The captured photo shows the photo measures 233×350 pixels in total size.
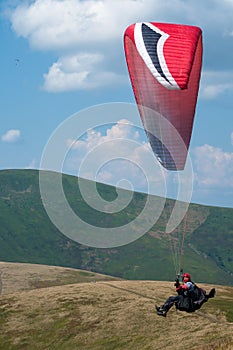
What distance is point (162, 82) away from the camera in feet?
110

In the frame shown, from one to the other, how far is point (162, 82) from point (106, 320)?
40.7m

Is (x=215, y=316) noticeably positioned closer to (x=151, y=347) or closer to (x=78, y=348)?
(x=151, y=347)

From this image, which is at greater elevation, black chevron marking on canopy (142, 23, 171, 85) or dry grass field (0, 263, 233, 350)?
black chevron marking on canopy (142, 23, 171, 85)

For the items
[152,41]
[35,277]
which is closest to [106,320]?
[152,41]

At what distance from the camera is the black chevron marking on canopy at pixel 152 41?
34997mm

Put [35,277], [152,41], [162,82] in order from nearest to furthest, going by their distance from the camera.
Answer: [162,82] < [152,41] < [35,277]

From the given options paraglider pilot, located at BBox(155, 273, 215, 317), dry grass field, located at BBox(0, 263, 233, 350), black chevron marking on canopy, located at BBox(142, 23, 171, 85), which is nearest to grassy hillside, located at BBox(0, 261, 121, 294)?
dry grass field, located at BBox(0, 263, 233, 350)

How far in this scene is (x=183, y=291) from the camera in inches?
1243

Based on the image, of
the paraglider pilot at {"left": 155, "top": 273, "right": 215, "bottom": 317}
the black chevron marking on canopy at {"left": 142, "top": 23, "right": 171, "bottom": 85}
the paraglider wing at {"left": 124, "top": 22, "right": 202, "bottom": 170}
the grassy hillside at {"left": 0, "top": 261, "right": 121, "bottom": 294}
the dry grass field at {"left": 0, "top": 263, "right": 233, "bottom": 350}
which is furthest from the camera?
the grassy hillside at {"left": 0, "top": 261, "right": 121, "bottom": 294}

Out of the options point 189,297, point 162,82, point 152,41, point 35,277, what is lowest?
point 35,277

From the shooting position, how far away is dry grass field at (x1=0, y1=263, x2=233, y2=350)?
56.4m

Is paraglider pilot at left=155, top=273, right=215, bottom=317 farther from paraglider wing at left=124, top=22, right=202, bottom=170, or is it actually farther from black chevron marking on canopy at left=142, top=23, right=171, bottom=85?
black chevron marking on canopy at left=142, top=23, right=171, bottom=85

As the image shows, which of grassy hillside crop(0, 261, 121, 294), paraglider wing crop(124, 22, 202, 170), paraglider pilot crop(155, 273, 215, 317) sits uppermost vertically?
paraglider wing crop(124, 22, 202, 170)

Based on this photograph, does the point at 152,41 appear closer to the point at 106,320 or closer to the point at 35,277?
the point at 106,320
